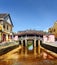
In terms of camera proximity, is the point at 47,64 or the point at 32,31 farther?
the point at 32,31

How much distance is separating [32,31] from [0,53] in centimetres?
3884

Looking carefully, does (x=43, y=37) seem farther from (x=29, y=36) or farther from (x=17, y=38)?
(x=17, y=38)

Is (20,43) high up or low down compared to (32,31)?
down

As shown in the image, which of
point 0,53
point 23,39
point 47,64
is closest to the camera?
point 47,64

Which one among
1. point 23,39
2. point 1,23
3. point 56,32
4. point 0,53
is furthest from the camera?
point 56,32

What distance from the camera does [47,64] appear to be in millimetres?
15461

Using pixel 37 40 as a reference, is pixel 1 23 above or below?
above

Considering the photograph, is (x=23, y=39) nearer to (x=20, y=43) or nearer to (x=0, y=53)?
(x=20, y=43)

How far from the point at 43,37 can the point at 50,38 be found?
2.49 meters

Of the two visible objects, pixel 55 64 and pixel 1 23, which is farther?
pixel 1 23

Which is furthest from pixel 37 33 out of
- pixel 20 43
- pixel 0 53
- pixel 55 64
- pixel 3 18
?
pixel 55 64

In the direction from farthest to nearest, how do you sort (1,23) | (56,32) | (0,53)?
(56,32)
(1,23)
(0,53)

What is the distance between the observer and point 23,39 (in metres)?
58.7

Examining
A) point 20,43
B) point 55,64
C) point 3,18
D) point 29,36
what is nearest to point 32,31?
point 29,36
